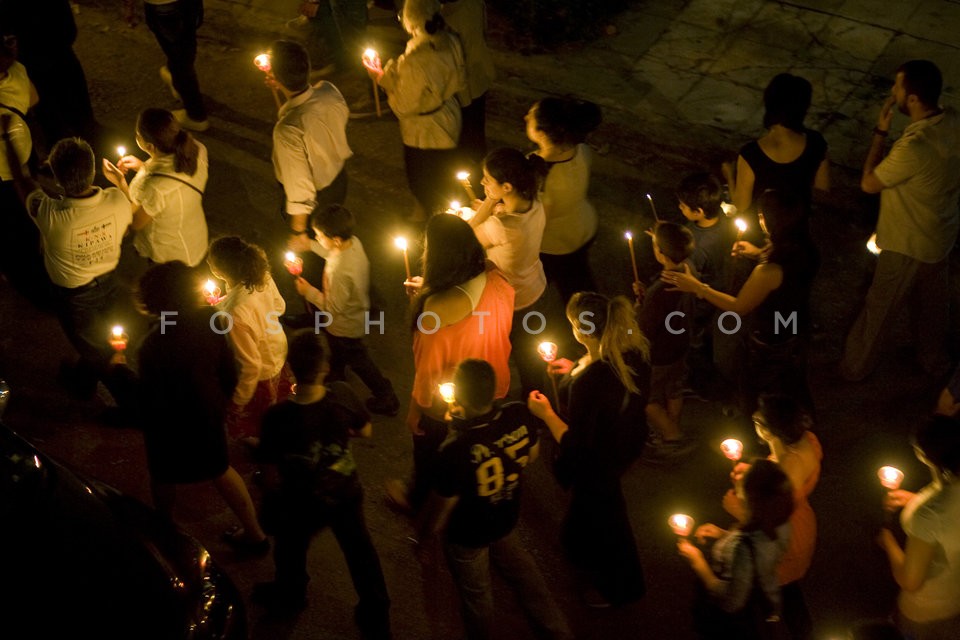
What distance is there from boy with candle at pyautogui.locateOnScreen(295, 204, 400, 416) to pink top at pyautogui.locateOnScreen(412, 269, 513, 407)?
0.84m

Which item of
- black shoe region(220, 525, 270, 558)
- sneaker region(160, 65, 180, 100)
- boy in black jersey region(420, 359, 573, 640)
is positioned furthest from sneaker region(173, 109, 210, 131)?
boy in black jersey region(420, 359, 573, 640)

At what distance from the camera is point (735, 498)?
15.0 feet

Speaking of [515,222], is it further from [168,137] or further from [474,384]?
[168,137]

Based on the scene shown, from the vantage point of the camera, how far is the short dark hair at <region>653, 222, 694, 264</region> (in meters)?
5.27

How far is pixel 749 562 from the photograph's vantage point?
418 cm

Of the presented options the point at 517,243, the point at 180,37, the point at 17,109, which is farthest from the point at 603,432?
the point at 180,37

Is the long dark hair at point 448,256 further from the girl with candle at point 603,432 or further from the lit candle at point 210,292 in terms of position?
the lit candle at point 210,292

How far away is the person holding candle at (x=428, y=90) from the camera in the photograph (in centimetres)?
661

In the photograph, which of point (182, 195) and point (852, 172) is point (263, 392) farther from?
point (852, 172)

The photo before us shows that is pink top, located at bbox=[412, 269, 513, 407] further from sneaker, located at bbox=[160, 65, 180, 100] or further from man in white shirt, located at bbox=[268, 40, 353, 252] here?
sneaker, located at bbox=[160, 65, 180, 100]

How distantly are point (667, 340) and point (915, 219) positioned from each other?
176 cm

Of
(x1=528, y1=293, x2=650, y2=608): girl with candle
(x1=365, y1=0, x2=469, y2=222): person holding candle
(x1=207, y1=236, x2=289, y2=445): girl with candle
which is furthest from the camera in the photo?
(x1=365, y1=0, x2=469, y2=222): person holding candle

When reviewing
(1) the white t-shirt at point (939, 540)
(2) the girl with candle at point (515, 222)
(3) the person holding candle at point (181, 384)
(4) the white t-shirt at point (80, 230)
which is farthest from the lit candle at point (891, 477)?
(4) the white t-shirt at point (80, 230)

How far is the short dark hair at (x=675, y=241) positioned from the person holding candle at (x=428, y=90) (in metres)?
2.24
